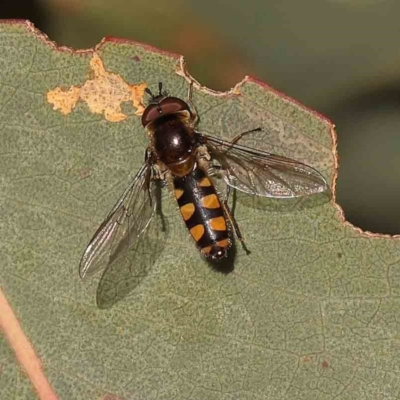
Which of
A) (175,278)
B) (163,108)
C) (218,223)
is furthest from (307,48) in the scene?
(175,278)

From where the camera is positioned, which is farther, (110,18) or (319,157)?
(110,18)

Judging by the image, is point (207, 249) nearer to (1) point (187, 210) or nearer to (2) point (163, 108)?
(1) point (187, 210)

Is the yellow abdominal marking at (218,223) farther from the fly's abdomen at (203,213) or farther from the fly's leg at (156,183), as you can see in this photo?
the fly's leg at (156,183)

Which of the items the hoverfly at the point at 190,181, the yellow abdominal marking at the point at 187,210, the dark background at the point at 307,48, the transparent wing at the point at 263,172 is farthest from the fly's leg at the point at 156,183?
the dark background at the point at 307,48

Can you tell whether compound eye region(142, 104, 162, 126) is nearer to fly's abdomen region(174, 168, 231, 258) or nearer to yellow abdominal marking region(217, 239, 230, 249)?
fly's abdomen region(174, 168, 231, 258)

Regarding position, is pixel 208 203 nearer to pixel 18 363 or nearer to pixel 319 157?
pixel 319 157

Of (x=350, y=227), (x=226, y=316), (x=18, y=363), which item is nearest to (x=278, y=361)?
(x=226, y=316)
